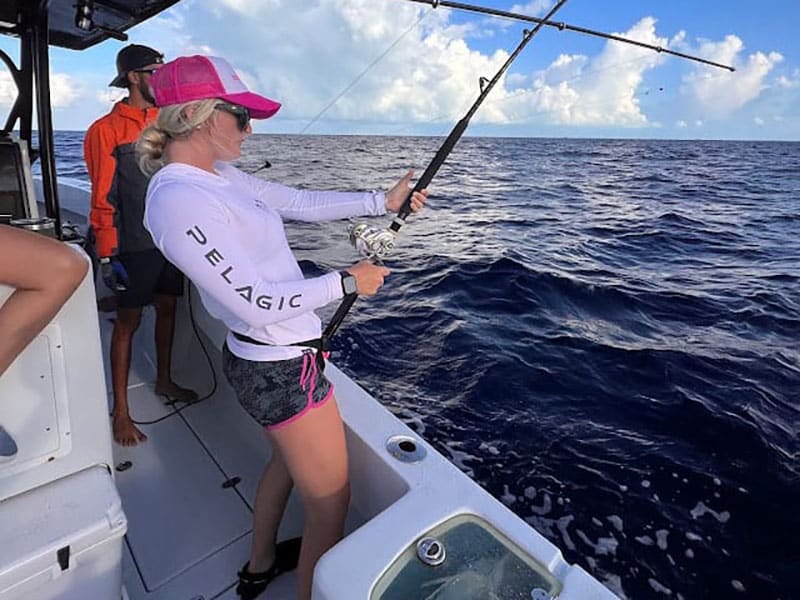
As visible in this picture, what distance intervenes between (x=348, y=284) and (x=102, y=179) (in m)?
1.83

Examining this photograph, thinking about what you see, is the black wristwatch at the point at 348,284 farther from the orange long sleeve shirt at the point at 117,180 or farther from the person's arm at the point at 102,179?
the person's arm at the point at 102,179

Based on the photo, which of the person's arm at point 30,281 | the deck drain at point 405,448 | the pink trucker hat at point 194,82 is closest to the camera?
the person's arm at point 30,281

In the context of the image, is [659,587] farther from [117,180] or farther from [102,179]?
[102,179]

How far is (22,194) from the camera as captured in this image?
2.50 metres

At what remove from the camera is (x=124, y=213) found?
2305mm

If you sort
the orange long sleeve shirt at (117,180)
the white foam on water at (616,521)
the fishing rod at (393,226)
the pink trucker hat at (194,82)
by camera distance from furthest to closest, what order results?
1. the white foam on water at (616,521)
2. the orange long sleeve shirt at (117,180)
3. the fishing rod at (393,226)
4. the pink trucker hat at (194,82)

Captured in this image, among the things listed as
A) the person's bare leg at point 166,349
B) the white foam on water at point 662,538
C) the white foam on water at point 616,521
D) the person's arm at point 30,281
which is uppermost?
the person's arm at point 30,281

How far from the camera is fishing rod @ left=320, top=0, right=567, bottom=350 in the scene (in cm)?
175

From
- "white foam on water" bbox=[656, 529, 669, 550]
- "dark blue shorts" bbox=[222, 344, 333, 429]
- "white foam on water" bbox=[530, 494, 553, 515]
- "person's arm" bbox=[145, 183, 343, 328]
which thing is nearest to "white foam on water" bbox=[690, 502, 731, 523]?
"white foam on water" bbox=[656, 529, 669, 550]

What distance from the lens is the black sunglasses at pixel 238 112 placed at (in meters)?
1.22

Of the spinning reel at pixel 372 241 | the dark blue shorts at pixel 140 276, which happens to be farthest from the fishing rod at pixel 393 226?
the dark blue shorts at pixel 140 276

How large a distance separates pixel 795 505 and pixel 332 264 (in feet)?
18.5

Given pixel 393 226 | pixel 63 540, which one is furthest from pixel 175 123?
pixel 63 540

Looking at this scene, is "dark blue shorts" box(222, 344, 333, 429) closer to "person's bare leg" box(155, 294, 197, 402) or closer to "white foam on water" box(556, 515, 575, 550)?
"person's bare leg" box(155, 294, 197, 402)
